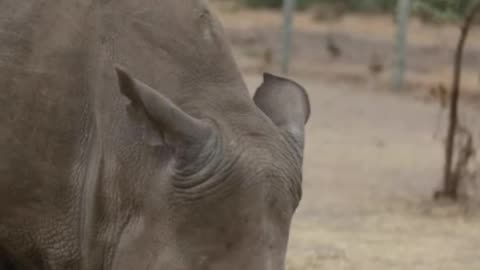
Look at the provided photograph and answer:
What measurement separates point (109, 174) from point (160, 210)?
327 millimetres

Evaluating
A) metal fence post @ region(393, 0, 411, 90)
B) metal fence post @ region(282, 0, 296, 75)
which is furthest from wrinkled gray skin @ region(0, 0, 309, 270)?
metal fence post @ region(282, 0, 296, 75)

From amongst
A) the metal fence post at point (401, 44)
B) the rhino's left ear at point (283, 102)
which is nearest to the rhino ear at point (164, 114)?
the rhino's left ear at point (283, 102)

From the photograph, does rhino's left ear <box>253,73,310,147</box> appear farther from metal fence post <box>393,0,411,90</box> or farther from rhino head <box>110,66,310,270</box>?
metal fence post <box>393,0,411,90</box>

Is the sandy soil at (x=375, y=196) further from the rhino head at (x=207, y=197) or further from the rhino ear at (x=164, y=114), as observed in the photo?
the rhino ear at (x=164, y=114)

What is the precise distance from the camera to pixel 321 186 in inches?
510

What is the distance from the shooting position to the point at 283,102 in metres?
4.63

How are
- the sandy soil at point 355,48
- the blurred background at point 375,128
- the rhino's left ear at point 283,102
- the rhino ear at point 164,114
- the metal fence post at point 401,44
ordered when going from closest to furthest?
the rhino ear at point 164,114 → the rhino's left ear at point 283,102 → the blurred background at point 375,128 → the metal fence post at point 401,44 → the sandy soil at point 355,48

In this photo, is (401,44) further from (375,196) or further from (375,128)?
(375,196)

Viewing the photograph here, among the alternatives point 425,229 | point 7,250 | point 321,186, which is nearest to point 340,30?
point 321,186

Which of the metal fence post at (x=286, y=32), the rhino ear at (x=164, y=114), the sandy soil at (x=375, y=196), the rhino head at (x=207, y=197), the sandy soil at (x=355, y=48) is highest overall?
the rhino ear at (x=164, y=114)

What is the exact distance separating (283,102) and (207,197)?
0.64 m

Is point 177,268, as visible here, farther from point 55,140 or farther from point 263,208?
point 55,140

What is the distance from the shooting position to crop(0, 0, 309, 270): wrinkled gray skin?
13.5 feet

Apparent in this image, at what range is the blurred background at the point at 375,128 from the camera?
33.5 ft
